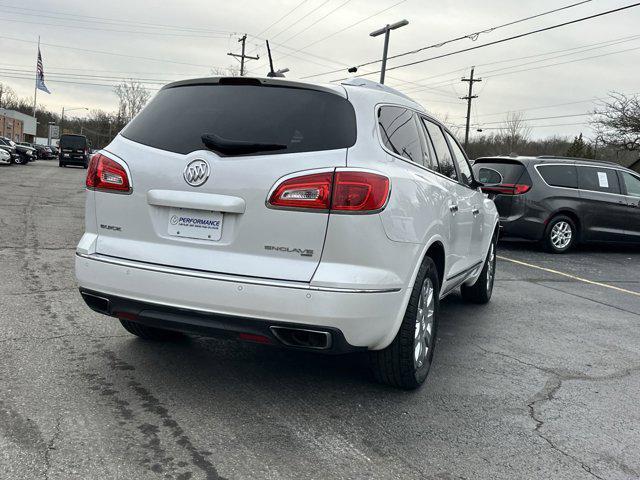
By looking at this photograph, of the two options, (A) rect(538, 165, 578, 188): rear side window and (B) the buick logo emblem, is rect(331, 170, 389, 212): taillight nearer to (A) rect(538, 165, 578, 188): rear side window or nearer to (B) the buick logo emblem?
(B) the buick logo emblem

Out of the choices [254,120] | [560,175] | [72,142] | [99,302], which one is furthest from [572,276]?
[72,142]

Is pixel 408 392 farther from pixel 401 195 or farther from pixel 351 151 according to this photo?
pixel 351 151

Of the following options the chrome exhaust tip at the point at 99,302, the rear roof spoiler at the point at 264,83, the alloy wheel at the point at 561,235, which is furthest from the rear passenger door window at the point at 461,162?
the alloy wheel at the point at 561,235

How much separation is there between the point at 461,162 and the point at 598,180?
25.1 ft

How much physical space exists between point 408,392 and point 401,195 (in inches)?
48.9

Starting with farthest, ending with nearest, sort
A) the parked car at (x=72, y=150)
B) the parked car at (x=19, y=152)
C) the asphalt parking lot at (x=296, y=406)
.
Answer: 1. the parked car at (x=72, y=150)
2. the parked car at (x=19, y=152)
3. the asphalt parking lot at (x=296, y=406)

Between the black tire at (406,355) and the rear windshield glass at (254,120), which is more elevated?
the rear windshield glass at (254,120)

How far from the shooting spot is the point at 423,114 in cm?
452

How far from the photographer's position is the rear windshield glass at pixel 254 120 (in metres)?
3.20

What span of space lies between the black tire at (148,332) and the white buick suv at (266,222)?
0.85m

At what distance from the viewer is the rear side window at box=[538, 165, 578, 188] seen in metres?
11.4

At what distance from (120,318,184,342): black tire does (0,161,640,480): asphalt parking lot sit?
0.25 feet

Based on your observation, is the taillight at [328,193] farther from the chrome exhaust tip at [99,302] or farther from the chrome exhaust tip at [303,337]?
the chrome exhaust tip at [99,302]

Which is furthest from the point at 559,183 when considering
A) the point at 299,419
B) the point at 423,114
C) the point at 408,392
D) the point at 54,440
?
the point at 54,440
